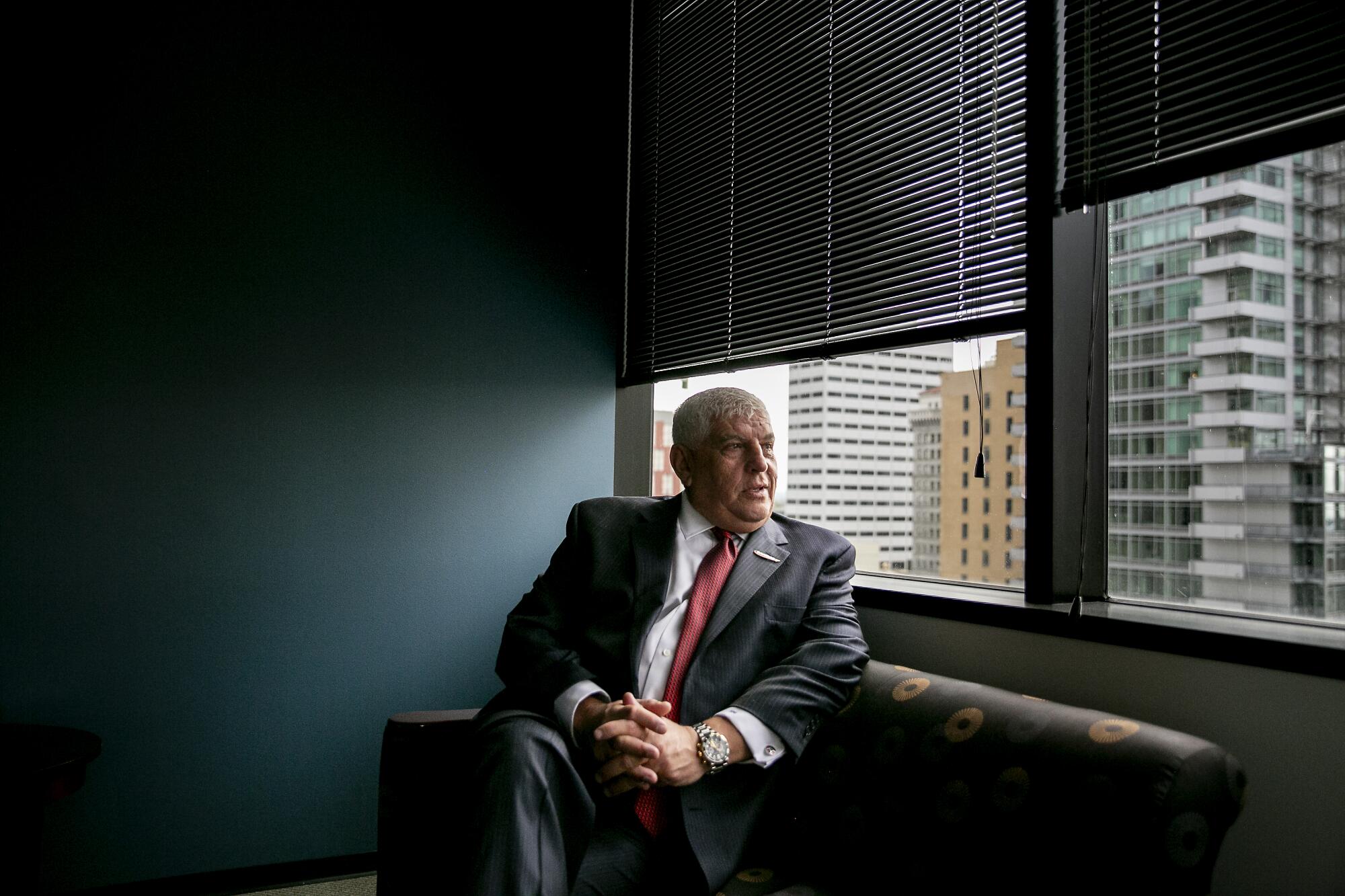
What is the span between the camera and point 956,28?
2.11 m

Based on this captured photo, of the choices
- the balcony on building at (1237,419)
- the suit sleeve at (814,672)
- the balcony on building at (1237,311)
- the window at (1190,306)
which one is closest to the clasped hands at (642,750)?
the suit sleeve at (814,672)

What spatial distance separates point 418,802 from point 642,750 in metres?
0.75

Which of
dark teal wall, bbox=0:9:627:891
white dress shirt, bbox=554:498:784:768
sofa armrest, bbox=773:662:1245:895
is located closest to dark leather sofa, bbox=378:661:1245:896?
sofa armrest, bbox=773:662:1245:895

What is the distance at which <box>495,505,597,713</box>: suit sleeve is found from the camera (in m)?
1.95

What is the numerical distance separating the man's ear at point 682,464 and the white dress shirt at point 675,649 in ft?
0.18

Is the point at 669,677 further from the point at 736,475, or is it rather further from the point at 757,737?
the point at 736,475

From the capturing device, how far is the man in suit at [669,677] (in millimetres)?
1684

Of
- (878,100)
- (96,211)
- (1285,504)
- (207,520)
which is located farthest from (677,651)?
(96,211)

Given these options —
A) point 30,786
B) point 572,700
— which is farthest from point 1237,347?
point 30,786

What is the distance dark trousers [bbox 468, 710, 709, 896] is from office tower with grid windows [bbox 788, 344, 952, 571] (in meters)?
1.01

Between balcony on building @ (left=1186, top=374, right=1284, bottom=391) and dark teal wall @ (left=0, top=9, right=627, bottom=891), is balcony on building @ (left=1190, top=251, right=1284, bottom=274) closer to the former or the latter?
balcony on building @ (left=1186, top=374, right=1284, bottom=391)

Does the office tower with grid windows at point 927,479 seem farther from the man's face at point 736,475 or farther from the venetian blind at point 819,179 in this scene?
the man's face at point 736,475

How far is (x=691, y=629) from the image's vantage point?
77.9 inches

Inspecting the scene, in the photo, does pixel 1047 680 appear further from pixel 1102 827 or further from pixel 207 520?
pixel 207 520
